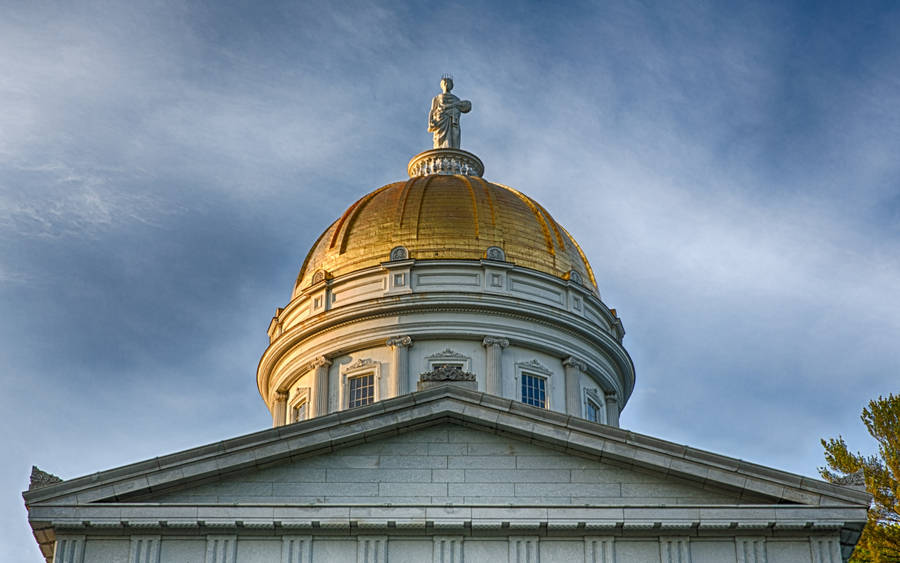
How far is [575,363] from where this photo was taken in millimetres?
49531

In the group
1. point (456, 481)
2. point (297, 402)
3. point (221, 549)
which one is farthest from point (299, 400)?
point (221, 549)

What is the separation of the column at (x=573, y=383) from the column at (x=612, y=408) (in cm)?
211

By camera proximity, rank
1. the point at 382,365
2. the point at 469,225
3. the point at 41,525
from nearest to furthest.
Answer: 1. the point at 41,525
2. the point at 382,365
3. the point at 469,225

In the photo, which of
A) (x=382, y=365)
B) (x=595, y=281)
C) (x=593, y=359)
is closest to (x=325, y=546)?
(x=382, y=365)

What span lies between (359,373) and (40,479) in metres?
21.6

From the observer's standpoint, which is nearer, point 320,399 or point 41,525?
point 41,525

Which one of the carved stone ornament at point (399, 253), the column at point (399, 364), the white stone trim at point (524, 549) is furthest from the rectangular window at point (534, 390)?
the white stone trim at point (524, 549)

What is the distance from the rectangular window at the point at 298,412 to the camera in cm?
4983

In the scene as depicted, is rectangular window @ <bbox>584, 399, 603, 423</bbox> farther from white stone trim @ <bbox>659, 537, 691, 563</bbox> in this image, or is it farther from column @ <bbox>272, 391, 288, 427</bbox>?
white stone trim @ <bbox>659, 537, 691, 563</bbox>

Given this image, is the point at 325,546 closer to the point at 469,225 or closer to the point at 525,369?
the point at 525,369

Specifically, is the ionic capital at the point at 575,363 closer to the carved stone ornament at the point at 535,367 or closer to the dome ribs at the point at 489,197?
the carved stone ornament at the point at 535,367

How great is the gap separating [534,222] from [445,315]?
244 inches

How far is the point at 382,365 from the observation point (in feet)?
158

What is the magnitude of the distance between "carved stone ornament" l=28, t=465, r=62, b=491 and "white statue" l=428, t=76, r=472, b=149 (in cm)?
3256
